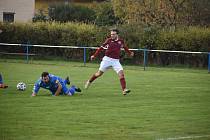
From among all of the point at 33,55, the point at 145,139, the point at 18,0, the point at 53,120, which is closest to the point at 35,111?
the point at 53,120

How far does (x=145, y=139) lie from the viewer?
11.8 meters

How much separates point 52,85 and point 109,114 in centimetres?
421

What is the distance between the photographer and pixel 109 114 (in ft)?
50.2

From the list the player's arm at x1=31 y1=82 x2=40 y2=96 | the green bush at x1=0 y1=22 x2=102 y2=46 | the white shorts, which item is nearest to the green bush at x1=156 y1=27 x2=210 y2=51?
the green bush at x1=0 y1=22 x2=102 y2=46

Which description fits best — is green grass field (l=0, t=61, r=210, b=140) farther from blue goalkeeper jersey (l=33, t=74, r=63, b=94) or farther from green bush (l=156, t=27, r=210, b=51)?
green bush (l=156, t=27, r=210, b=51)

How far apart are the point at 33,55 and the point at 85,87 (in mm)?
19693

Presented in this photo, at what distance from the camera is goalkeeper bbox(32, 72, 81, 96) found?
61.2 ft

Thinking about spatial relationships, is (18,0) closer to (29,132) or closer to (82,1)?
(82,1)

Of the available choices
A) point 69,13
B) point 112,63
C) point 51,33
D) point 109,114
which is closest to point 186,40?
point 51,33

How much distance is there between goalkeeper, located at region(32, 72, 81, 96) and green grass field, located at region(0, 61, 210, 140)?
0.95 ft

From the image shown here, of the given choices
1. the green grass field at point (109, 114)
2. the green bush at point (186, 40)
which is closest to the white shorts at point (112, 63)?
the green grass field at point (109, 114)

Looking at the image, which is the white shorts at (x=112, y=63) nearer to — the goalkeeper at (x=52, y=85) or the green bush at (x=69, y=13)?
the goalkeeper at (x=52, y=85)

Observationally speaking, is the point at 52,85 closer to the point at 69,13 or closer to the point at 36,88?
the point at 36,88

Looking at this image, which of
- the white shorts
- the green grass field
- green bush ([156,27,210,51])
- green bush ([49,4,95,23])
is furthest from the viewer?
green bush ([49,4,95,23])
